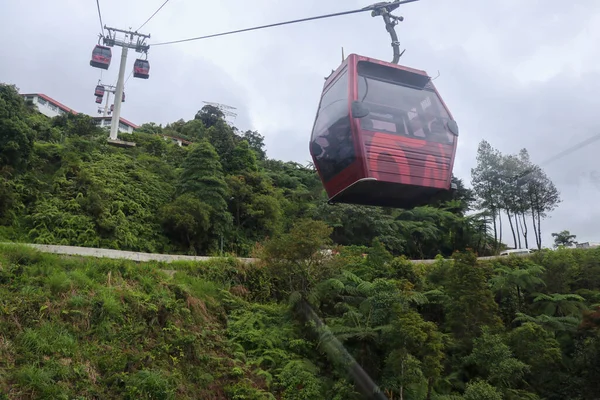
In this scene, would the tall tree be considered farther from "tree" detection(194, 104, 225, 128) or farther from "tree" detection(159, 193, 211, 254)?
"tree" detection(194, 104, 225, 128)

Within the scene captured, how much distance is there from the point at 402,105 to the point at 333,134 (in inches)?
45.9

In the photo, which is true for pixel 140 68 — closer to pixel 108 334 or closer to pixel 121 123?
pixel 121 123

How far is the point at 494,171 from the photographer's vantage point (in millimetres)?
17875

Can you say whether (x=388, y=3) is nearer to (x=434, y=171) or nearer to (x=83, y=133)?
(x=434, y=171)

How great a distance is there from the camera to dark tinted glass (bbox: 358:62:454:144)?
6.84 metres

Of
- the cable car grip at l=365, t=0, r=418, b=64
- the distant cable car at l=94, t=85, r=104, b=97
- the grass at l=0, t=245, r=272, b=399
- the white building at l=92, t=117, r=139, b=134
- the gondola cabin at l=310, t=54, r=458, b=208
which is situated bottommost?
the grass at l=0, t=245, r=272, b=399

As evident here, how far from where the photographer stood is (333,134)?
7.00 m

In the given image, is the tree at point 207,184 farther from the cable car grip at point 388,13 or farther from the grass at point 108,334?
the cable car grip at point 388,13

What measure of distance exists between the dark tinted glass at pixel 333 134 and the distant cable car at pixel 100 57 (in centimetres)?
2559

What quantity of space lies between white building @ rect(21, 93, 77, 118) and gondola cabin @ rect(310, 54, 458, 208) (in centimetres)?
4192

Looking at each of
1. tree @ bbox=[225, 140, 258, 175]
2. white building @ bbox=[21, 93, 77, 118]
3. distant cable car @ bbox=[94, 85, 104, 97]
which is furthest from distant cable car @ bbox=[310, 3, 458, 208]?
distant cable car @ bbox=[94, 85, 104, 97]

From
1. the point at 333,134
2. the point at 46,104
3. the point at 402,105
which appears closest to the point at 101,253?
the point at 333,134

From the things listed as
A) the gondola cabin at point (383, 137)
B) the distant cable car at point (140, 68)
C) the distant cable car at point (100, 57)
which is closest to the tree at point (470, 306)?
the gondola cabin at point (383, 137)

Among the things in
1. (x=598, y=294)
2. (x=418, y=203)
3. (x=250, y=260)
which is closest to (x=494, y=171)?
(x=598, y=294)
